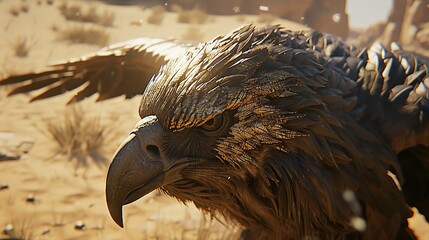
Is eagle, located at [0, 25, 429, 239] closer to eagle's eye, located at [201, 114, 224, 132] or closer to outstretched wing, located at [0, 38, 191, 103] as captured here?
eagle's eye, located at [201, 114, 224, 132]

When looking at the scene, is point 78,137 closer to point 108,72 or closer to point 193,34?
point 108,72

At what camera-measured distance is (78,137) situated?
435 cm

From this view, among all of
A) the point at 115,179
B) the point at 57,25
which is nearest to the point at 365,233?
the point at 115,179

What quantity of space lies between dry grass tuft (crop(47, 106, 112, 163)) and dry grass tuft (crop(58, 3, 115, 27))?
7.00 meters

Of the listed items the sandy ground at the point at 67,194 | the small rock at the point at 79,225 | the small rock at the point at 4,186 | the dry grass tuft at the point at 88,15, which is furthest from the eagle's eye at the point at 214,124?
the dry grass tuft at the point at 88,15

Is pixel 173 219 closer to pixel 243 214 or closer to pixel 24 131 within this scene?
pixel 243 214

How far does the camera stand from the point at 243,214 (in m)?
1.65

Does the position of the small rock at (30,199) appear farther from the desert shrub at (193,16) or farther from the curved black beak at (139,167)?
the desert shrub at (193,16)

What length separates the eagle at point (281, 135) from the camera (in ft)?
4.44

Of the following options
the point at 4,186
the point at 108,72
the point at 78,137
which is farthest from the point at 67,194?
the point at 108,72

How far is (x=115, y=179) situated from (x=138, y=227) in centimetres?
179

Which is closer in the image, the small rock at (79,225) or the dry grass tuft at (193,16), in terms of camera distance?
the small rock at (79,225)

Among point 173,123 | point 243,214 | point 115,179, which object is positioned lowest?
point 243,214

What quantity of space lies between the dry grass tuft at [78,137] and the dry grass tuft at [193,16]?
4585 millimetres
